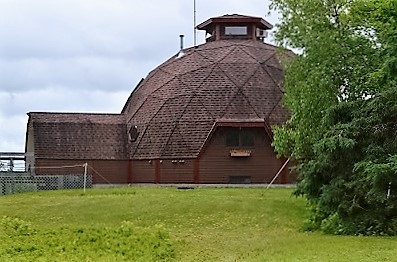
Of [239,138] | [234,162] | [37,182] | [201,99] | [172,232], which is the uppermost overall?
[201,99]

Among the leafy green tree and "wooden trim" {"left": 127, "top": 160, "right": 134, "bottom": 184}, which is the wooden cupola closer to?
"wooden trim" {"left": 127, "top": 160, "right": 134, "bottom": 184}

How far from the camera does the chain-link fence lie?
3812 cm

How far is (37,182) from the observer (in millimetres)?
40156

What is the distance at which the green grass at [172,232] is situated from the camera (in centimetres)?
1493

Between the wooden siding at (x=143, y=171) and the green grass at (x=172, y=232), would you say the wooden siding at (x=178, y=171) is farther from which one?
the green grass at (x=172, y=232)

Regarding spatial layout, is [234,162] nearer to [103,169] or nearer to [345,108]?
[103,169]

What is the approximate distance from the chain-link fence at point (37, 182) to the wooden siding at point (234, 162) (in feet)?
23.4

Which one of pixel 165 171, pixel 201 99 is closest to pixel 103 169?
pixel 165 171

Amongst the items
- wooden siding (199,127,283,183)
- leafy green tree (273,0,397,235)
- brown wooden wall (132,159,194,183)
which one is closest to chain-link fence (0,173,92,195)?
brown wooden wall (132,159,194,183)

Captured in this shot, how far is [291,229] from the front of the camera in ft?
72.9

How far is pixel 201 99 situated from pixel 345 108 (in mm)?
23732

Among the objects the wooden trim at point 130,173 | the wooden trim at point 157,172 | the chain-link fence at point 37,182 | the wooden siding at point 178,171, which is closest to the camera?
the chain-link fence at point 37,182

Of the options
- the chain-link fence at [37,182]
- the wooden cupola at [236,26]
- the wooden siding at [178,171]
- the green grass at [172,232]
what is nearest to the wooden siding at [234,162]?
the wooden siding at [178,171]

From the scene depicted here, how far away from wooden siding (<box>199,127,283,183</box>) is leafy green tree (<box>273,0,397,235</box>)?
16408 millimetres
